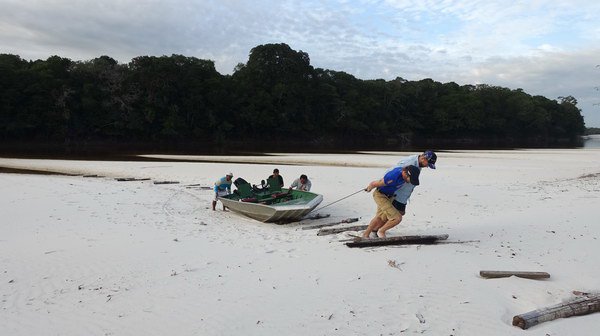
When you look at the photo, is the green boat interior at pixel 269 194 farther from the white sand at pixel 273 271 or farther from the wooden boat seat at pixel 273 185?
the white sand at pixel 273 271

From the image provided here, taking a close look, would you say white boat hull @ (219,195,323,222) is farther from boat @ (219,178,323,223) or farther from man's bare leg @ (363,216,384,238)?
man's bare leg @ (363,216,384,238)

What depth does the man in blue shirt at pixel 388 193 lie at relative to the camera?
23.3 ft

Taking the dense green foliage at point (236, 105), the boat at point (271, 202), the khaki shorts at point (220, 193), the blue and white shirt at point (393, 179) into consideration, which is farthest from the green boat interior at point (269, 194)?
the dense green foliage at point (236, 105)

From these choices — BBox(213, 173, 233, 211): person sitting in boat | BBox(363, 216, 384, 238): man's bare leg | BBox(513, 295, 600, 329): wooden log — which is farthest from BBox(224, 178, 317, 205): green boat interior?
BBox(513, 295, 600, 329): wooden log

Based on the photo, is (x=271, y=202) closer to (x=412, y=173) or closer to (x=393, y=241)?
(x=393, y=241)

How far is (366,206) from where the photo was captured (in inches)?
487

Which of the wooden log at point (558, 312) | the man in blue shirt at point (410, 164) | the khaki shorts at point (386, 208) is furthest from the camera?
the khaki shorts at point (386, 208)

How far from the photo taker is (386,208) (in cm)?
757

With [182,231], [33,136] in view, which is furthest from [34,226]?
[33,136]

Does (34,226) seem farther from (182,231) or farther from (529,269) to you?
(529,269)

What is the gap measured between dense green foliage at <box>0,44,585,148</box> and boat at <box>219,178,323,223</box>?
145 feet

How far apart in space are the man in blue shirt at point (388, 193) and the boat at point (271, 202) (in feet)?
8.49

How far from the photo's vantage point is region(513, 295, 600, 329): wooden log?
4332 millimetres

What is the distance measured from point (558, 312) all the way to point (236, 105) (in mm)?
58924
